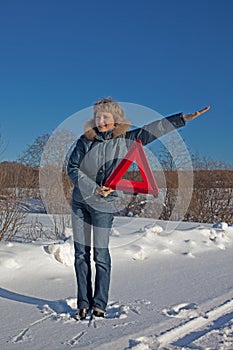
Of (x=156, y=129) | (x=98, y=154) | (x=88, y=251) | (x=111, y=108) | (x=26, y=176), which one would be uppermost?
(x=111, y=108)

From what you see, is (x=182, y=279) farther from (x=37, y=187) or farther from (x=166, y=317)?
(x=37, y=187)

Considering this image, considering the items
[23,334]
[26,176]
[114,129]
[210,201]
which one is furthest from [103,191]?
[210,201]

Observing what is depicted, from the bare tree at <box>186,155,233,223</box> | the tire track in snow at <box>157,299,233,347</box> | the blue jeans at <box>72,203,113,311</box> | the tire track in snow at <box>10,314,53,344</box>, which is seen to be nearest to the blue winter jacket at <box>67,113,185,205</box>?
the blue jeans at <box>72,203,113,311</box>

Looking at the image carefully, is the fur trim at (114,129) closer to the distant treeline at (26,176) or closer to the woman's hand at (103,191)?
the woman's hand at (103,191)

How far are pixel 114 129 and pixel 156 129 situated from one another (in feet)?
1.28

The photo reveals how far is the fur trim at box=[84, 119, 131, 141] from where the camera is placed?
374 centimetres

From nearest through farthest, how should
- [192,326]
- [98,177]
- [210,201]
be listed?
[192,326] < [98,177] < [210,201]

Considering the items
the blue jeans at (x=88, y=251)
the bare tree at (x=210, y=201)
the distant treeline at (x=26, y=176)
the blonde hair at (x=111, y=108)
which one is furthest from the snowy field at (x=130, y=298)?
the bare tree at (x=210, y=201)

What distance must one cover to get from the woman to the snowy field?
1.10 feet

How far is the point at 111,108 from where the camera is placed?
12.4 ft

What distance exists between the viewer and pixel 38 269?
5.41 metres

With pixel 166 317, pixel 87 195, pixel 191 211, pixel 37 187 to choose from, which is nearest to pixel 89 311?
pixel 166 317

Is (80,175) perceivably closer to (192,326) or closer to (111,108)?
(111,108)

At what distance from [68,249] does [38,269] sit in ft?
2.30
